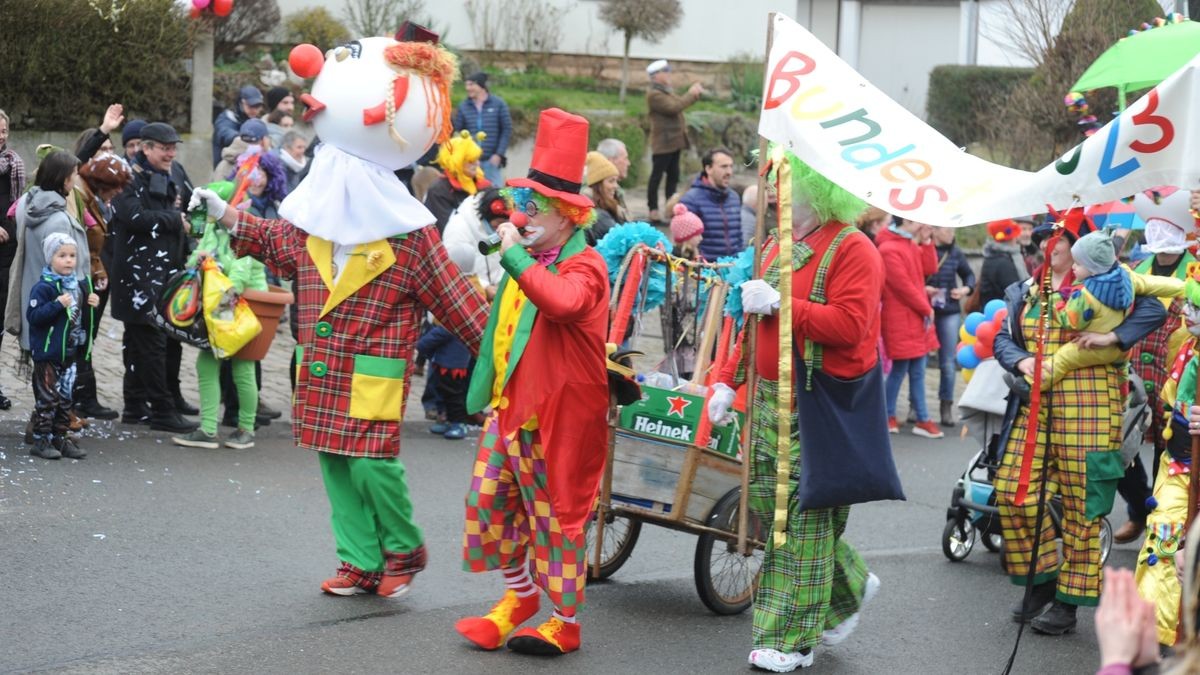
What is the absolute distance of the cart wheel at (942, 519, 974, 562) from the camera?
25.3 feet

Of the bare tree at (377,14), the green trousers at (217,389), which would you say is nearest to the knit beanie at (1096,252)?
the green trousers at (217,389)

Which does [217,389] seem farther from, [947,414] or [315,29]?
[315,29]

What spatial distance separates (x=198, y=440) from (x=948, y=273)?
21.4ft

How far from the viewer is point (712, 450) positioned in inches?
246

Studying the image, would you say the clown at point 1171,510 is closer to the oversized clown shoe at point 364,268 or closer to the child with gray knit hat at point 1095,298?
the child with gray knit hat at point 1095,298

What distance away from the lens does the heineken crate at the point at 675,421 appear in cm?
626

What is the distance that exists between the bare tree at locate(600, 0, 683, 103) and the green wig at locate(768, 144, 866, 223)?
15.7 m

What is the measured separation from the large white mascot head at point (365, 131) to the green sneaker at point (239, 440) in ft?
10.5

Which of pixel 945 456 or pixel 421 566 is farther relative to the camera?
pixel 945 456

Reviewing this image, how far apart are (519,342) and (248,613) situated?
5.04ft

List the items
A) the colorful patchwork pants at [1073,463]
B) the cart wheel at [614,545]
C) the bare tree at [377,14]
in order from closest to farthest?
the colorful patchwork pants at [1073,463] < the cart wheel at [614,545] < the bare tree at [377,14]

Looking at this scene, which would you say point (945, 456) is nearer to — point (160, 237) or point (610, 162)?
point (610, 162)

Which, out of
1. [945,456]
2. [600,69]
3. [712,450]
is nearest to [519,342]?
[712,450]

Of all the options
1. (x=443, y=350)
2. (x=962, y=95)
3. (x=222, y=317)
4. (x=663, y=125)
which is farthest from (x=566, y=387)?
(x=962, y=95)
